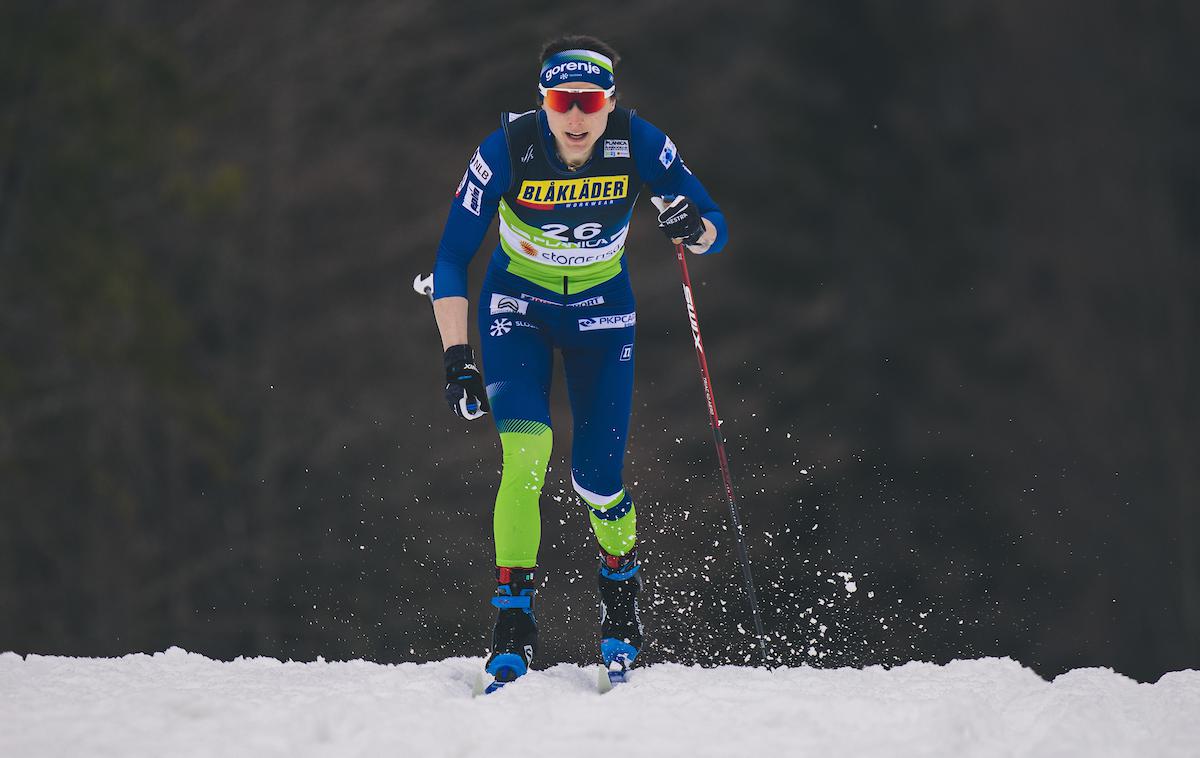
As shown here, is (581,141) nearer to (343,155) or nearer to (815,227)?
(343,155)

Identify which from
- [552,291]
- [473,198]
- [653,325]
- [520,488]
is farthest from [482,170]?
[653,325]

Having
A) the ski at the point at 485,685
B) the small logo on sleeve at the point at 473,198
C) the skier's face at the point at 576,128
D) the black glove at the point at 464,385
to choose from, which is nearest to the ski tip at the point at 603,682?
the ski at the point at 485,685

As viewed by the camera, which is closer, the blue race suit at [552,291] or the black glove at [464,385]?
the black glove at [464,385]

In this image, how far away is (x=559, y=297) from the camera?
5.25m

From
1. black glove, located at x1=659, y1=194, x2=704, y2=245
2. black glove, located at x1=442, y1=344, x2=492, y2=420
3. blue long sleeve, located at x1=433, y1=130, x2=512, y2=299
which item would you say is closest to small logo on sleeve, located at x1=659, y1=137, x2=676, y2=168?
black glove, located at x1=659, y1=194, x2=704, y2=245

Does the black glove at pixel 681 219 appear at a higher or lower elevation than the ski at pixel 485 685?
higher

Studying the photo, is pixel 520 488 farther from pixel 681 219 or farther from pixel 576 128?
pixel 576 128

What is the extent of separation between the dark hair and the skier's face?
0.66 ft

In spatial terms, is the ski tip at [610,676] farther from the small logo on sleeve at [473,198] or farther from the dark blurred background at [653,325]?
the dark blurred background at [653,325]

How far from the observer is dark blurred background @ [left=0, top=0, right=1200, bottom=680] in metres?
15.7

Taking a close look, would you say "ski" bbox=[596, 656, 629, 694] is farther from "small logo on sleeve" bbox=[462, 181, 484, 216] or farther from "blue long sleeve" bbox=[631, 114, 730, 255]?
"small logo on sleeve" bbox=[462, 181, 484, 216]

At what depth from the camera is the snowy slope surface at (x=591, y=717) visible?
396cm

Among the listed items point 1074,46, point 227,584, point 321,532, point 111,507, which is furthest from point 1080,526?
point 111,507

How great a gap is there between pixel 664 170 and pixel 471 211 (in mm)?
748
